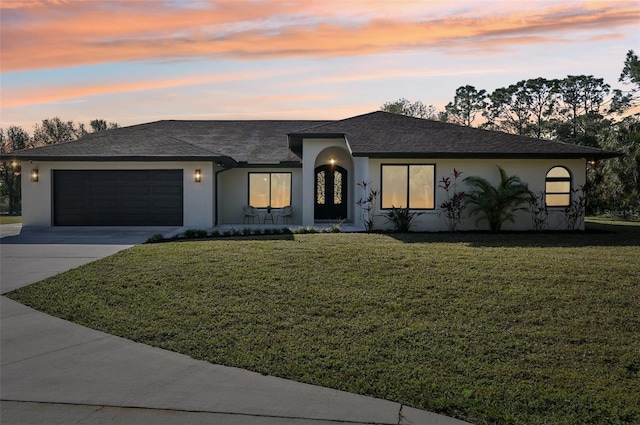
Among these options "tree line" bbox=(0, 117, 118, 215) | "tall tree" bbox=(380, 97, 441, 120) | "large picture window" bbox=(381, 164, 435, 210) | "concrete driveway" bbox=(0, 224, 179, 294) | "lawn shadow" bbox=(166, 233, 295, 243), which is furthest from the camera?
"tall tree" bbox=(380, 97, 441, 120)

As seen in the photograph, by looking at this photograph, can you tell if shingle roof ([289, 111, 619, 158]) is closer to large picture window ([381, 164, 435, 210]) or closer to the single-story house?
the single-story house

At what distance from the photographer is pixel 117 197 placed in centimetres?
1845

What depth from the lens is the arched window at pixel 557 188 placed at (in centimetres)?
1730

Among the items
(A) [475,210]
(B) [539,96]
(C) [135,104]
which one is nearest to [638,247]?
(A) [475,210]

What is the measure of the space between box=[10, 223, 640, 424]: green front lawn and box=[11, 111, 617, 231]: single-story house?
585 cm

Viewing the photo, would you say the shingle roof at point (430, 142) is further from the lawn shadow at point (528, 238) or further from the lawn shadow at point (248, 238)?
the lawn shadow at point (248, 238)

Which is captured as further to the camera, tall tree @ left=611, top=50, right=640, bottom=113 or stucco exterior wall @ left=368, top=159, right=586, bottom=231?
tall tree @ left=611, top=50, right=640, bottom=113

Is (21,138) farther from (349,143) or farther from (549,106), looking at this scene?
(549,106)

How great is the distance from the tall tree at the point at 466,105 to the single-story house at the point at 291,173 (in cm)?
3065

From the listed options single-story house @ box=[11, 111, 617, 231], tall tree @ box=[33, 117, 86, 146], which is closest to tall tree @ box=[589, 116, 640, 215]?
single-story house @ box=[11, 111, 617, 231]

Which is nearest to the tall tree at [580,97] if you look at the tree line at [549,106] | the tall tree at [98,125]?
the tree line at [549,106]

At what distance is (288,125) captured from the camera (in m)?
25.3

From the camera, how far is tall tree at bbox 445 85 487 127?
4856 centimetres

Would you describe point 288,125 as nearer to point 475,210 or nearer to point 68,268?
→ point 475,210
